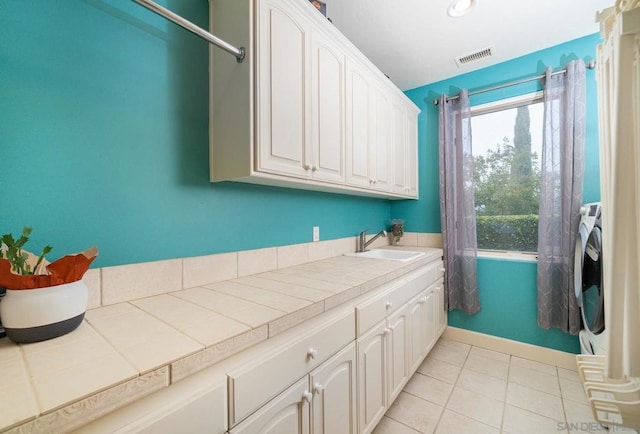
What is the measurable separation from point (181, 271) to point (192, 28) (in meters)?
0.99

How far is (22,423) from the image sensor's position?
417mm

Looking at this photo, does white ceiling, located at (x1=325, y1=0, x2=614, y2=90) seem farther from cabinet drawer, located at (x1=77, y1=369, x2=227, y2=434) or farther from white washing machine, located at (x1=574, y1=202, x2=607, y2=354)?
cabinet drawer, located at (x1=77, y1=369, x2=227, y2=434)

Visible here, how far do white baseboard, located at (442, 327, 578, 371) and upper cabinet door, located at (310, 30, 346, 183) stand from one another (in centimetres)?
203

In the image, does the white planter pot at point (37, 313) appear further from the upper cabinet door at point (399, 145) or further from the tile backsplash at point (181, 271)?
the upper cabinet door at point (399, 145)

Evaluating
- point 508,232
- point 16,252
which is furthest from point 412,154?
point 16,252

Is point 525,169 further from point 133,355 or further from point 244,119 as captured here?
point 133,355

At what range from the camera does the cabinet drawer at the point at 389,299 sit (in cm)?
125

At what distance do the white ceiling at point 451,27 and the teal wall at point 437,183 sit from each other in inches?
4.1

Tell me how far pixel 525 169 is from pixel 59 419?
118 inches

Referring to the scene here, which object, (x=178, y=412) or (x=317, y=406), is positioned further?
(x=317, y=406)

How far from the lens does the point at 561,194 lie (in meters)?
2.02

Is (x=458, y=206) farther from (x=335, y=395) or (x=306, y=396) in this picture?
(x=306, y=396)

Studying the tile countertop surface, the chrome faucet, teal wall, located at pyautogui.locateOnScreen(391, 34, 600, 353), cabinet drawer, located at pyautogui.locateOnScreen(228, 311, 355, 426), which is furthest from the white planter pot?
teal wall, located at pyautogui.locateOnScreen(391, 34, 600, 353)

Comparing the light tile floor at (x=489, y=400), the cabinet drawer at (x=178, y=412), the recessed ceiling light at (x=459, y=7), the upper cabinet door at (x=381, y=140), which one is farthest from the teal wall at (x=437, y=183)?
the cabinet drawer at (x=178, y=412)
